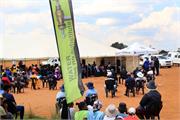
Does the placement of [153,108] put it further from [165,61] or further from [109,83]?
[165,61]

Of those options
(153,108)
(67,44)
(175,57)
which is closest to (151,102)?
(153,108)

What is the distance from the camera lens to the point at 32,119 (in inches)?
518

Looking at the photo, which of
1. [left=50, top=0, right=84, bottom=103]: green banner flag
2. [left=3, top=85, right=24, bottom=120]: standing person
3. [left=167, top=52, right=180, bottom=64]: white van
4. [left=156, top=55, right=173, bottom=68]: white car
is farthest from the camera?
[left=167, top=52, right=180, bottom=64]: white van

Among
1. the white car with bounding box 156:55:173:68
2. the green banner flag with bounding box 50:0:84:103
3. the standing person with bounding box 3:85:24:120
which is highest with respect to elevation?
the green banner flag with bounding box 50:0:84:103

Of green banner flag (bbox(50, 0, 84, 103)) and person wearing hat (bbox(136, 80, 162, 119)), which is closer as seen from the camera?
green banner flag (bbox(50, 0, 84, 103))

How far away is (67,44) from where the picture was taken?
25.9 feet

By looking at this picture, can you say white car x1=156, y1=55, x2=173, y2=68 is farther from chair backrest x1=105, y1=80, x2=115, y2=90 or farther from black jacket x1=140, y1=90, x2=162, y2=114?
black jacket x1=140, y1=90, x2=162, y2=114

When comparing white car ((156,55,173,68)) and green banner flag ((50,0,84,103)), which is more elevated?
green banner flag ((50,0,84,103))

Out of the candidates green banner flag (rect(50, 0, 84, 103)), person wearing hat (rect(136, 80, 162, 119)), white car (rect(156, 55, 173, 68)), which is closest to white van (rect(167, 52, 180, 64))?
white car (rect(156, 55, 173, 68))

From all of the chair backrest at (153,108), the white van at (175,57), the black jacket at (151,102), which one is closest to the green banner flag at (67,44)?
the black jacket at (151,102)

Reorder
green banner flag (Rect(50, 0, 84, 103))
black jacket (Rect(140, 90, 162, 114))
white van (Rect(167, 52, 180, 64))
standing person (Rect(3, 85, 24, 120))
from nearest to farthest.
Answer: green banner flag (Rect(50, 0, 84, 103))
black jacket (Rect(140, 90, 162, 114))
standing person (Rect(3, 85, 24, 120))
white van (Rect(167, 52, 180, 64))

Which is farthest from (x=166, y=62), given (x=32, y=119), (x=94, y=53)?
(x=32, y=119)

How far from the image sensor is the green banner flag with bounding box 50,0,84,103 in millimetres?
7613

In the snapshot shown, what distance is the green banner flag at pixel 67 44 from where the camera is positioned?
7.61 meters
